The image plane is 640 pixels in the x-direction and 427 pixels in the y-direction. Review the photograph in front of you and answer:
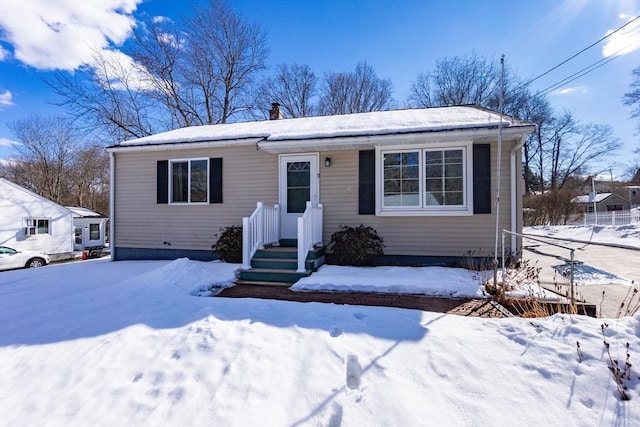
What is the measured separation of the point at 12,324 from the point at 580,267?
31.8 feet

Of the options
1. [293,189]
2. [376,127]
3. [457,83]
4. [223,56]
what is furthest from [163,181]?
[457,83]

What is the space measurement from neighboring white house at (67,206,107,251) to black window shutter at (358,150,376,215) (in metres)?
24.6

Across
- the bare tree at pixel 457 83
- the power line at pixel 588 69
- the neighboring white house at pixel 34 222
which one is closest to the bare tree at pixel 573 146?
the bare tree at pixel 457 83

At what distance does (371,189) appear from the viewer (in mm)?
7156

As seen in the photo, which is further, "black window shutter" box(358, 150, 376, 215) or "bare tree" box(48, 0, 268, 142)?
"bare tree" box(48, 0, 268, 142)

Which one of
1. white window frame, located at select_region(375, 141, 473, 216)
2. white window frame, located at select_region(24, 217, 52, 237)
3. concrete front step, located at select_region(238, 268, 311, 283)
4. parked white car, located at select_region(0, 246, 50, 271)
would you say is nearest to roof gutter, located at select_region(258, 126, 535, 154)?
white window frame, located at select_region(375, 141, 473, 216)

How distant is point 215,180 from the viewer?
Answer: 8.20 metres

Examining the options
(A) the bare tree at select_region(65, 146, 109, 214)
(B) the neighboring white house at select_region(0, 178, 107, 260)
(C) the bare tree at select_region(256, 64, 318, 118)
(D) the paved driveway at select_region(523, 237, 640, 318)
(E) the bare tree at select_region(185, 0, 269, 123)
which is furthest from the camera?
(A) the bare tree at select_region(65, 146, 109, 214)

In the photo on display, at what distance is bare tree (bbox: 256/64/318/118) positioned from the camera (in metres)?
23.0

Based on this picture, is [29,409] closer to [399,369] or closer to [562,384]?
[399,369]

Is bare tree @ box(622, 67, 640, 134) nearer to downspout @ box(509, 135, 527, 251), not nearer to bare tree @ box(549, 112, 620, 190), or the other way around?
bare tree @ box(549, 112, 620, 190)

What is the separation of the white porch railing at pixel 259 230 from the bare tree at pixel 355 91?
17243 millimetres

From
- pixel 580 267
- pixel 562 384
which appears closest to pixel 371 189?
pixel 580 267

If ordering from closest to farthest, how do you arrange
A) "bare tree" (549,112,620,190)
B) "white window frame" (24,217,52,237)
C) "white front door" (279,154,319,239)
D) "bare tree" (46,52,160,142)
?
"white front door" (279,154,319,239) < "bare tree" (46,52,160,142) < "white window frame" (24,217,52,237) < "bare tree" (549,112,620,190)
